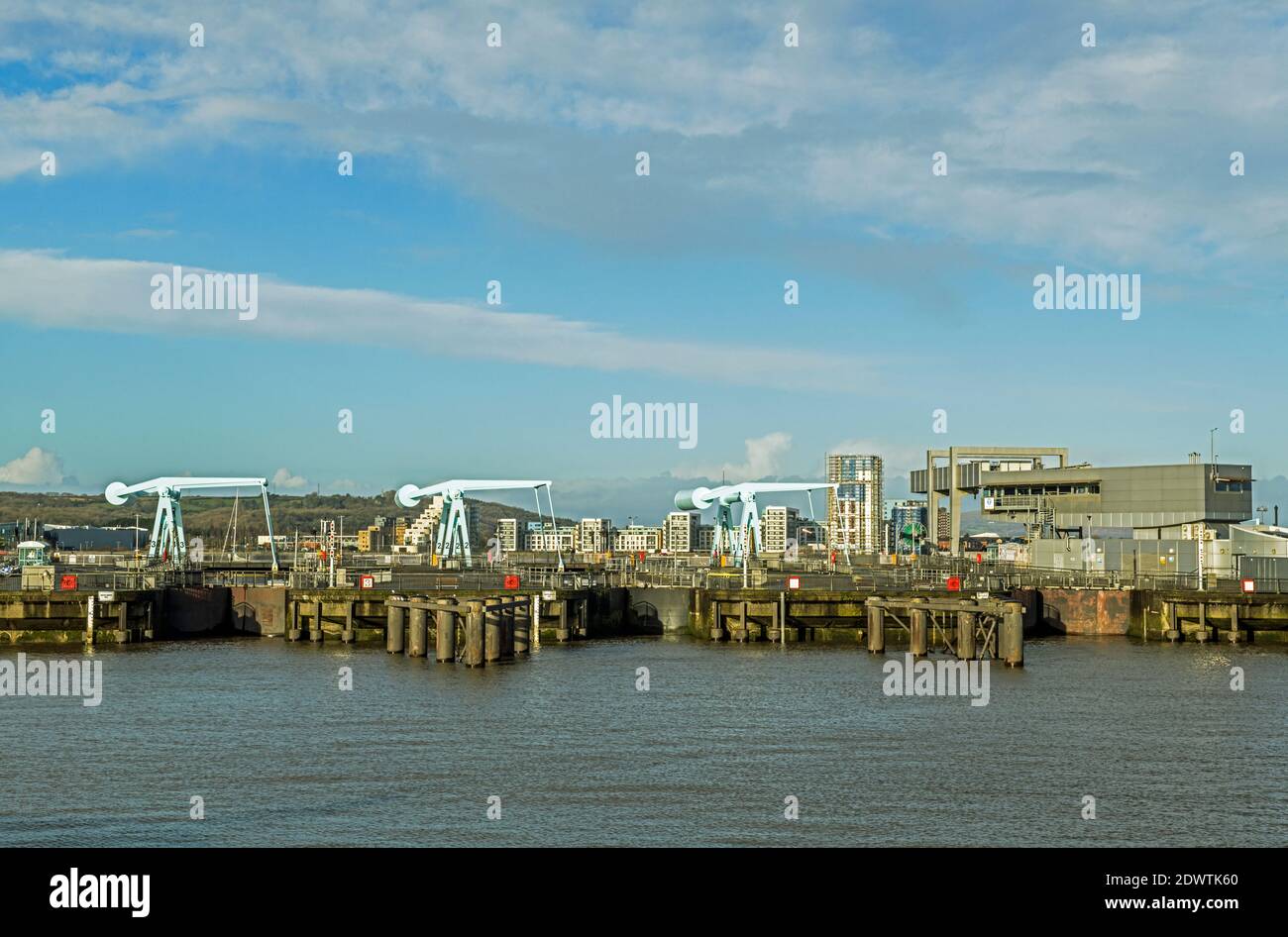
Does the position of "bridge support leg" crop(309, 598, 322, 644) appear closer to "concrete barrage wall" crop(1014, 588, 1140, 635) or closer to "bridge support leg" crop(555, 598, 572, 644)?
"bridge support leg" crop(555, 598, 572, 644)

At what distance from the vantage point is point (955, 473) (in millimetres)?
133875

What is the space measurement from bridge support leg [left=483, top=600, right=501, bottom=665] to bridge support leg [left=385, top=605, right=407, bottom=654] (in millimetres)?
6446

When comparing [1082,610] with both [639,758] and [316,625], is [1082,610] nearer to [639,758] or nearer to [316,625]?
[316,625]

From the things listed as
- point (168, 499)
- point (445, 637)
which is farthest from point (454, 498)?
point (445, 637)

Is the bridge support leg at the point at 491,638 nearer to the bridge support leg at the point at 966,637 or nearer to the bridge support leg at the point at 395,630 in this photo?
the bridge support leg at the point at 395,630

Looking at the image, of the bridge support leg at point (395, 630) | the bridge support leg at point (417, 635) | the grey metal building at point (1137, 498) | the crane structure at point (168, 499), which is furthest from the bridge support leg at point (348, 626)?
the grey metal building at point (1137, 498)

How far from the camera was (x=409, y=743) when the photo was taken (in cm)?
3744

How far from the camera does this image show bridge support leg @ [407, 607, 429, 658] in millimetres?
58844

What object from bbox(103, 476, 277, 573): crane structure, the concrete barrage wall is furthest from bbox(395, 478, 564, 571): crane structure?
the concrete barrage wall

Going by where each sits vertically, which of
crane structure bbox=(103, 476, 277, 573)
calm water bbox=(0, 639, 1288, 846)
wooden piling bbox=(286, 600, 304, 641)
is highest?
crane structure bbox=(103, 476, 277, 573)

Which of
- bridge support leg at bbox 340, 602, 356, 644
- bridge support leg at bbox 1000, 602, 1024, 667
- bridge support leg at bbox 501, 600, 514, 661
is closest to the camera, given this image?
bridge support leg at bbox 1000, 602, 1024, 667
